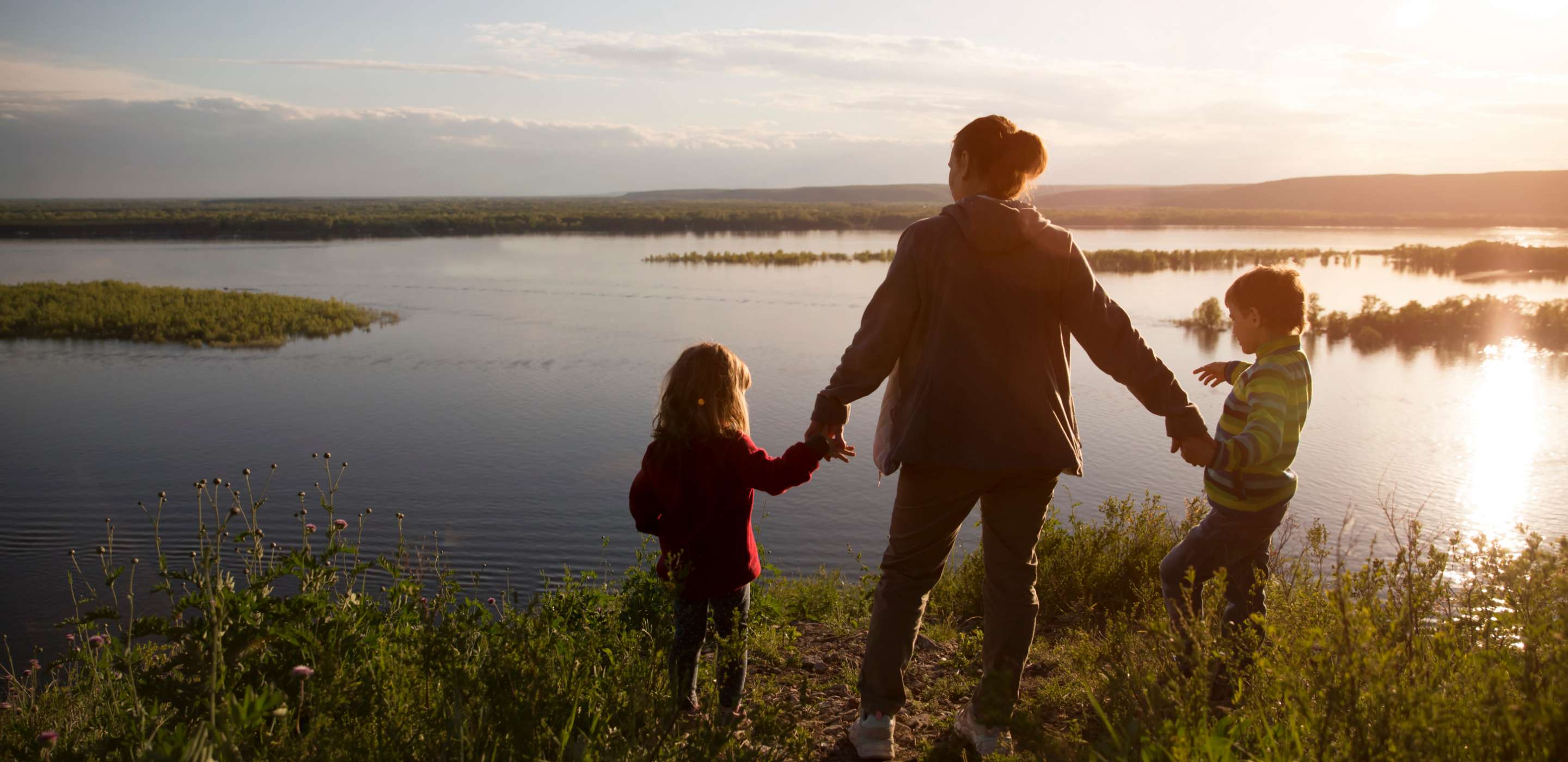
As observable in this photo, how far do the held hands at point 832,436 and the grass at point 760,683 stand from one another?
619mm

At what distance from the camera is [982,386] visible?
2291 millimetres

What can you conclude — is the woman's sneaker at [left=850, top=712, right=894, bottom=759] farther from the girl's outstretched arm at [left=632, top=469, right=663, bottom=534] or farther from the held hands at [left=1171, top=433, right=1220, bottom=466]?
the held hands at [left=1171, top=433, right=1220, bottom=466]

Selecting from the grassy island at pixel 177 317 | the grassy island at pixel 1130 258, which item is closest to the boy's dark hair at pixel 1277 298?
the grassy island at pixel 177 317

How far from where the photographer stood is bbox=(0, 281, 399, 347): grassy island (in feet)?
55.2

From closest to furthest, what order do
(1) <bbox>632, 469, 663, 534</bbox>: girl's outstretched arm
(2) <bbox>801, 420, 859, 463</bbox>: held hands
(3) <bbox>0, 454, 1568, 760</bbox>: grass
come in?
(3) <bbox>0, 454, 1568, 760</bbox>: grass
(2) <bbox>801, 420, 859, 463</bbox>: held hands
(1) <bbox>632, 469, 663, 534</bbox>: girl's outstretched arm

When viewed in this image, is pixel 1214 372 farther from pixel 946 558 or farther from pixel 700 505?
pixel 700 505

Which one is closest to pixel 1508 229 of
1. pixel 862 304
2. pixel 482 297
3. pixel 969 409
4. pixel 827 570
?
pixel 862 304

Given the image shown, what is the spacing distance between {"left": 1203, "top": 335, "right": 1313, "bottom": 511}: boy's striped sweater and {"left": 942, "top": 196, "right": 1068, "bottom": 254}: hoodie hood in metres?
0.72

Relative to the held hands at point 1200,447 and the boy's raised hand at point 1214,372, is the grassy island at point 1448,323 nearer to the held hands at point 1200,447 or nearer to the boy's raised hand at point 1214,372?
the boy's raised hand at point 1214,372

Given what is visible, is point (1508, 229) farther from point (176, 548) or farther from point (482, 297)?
point (176, 548)

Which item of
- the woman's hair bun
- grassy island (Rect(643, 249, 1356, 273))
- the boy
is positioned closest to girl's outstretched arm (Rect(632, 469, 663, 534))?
the woman's hair bun

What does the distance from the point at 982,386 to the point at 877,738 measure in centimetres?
94

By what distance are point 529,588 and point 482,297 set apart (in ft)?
53.8

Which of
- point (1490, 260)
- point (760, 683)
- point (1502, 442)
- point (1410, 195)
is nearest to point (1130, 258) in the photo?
point (1490, 260)
